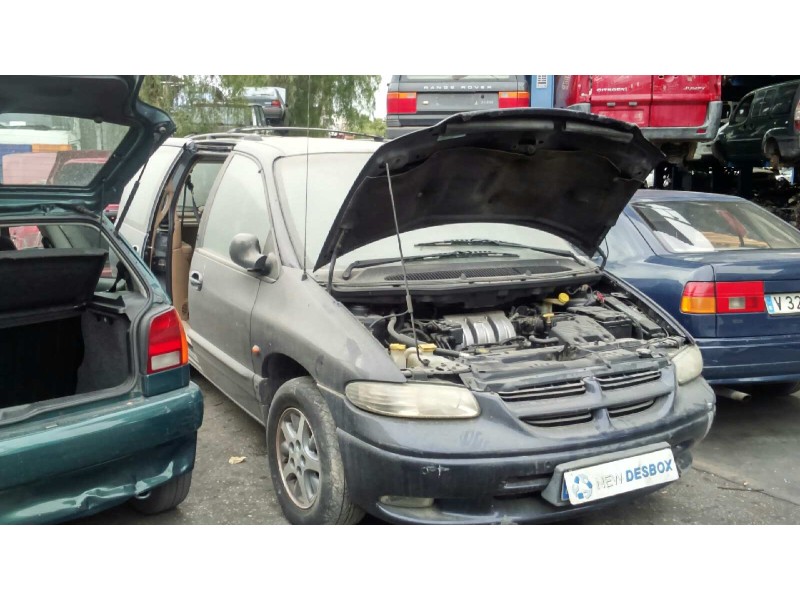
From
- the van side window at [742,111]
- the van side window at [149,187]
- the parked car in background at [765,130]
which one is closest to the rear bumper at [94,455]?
the van side window at [149,187]

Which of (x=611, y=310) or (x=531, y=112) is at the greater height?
(x=531, y=112)

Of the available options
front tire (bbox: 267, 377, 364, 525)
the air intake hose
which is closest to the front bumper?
front tire (bbox: 267, 377, 364, 525)

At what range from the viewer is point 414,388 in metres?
2.62

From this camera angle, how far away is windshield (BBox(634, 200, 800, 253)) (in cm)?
458

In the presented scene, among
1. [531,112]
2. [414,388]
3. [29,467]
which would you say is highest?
[531,112]

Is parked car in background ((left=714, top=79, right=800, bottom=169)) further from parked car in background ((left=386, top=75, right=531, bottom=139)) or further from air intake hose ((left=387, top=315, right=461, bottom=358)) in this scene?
air intake hose ((left=387, top=315, right=461, bottom=358))

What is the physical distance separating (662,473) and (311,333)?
60.5 inches

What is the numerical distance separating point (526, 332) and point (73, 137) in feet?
7.70

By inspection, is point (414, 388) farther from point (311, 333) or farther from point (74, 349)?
point (74, 349)

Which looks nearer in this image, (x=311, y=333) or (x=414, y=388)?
(x=414, y=388)

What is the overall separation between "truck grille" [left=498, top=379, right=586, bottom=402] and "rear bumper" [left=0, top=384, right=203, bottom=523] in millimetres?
1313

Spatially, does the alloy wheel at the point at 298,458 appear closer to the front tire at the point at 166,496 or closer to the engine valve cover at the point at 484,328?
the front tire at the point at 166,496

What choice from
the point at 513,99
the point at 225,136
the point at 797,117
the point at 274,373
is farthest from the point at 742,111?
the point at 274,373
